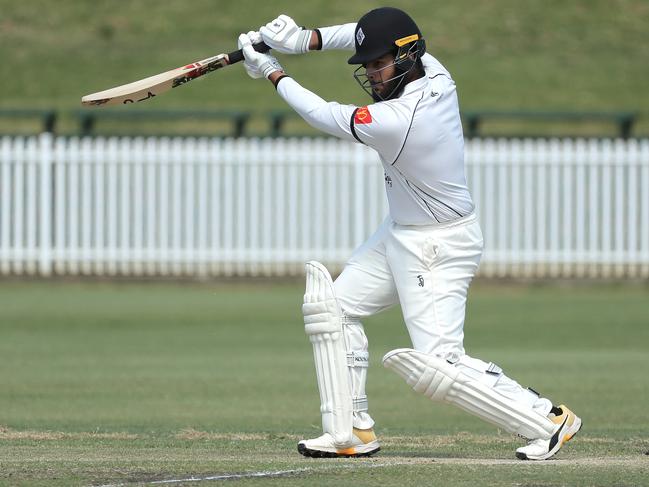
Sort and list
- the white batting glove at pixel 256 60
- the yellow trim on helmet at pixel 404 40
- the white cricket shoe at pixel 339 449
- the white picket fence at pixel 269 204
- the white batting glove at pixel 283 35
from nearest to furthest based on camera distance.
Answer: the yellow trim on helmet at pixel 404 40 → the white cricket shoe at pixel 339 449 → the white batting glove at pixel 256 60 → the white batting glove at pixel 283 35 → the white picket fence at pixel 269 204

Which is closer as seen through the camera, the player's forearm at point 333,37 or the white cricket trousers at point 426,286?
the white cricket trousers at point 426,286

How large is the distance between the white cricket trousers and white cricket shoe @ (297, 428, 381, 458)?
60mm

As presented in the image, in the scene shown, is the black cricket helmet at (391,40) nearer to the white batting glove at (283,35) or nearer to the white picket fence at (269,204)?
the white batting glove at (283,35)

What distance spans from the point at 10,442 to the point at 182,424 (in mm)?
1147

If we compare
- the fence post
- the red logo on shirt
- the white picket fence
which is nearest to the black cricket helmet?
the red logo on shirt

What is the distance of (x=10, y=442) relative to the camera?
21.2 ft

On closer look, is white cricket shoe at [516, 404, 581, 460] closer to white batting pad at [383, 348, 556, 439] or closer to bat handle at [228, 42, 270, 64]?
white batting pad at [383, 348, 556, 439]

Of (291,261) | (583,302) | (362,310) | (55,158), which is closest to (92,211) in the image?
(55,158)

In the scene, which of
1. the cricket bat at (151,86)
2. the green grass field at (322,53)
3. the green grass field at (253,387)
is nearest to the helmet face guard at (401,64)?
the cricket bat at (151,86)

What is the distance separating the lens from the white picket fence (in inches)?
621

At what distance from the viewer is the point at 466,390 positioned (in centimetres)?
561

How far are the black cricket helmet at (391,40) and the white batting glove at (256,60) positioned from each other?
384 mm

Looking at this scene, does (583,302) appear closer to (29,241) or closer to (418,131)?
(29,241)

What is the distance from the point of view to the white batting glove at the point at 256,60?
5.98 metres
